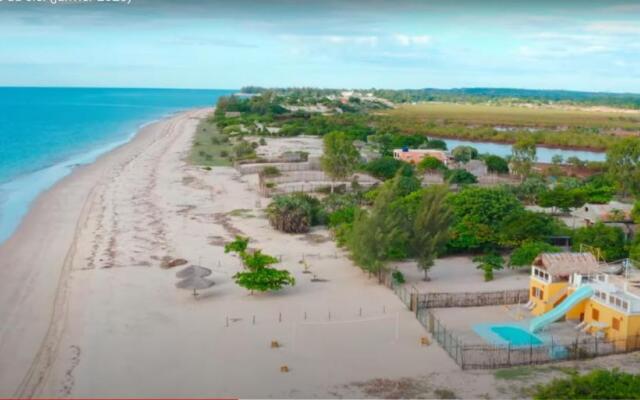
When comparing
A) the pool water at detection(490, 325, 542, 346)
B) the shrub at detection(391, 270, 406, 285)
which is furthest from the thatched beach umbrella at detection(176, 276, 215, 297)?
the pool water at detection(490, 325, 542, 346)

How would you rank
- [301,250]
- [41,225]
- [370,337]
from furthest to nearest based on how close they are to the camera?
[41,225] → [301,250] → [370,337]

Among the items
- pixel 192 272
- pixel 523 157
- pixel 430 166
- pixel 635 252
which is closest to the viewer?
pixel 192 272

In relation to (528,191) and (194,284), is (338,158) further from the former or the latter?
(194,284)

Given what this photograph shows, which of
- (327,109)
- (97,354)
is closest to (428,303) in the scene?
(97,354)

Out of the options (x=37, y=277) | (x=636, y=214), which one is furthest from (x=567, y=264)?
(x=37, y=277)

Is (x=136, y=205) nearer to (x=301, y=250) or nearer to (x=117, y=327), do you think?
(x=301, y=250)

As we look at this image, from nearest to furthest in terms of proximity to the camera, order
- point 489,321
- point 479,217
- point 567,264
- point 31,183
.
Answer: point 489,321 < point 567,264 < point 479,217 < point 31,183

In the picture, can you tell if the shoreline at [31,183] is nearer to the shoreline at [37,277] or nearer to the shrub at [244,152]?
the shoreline at [37,277]
